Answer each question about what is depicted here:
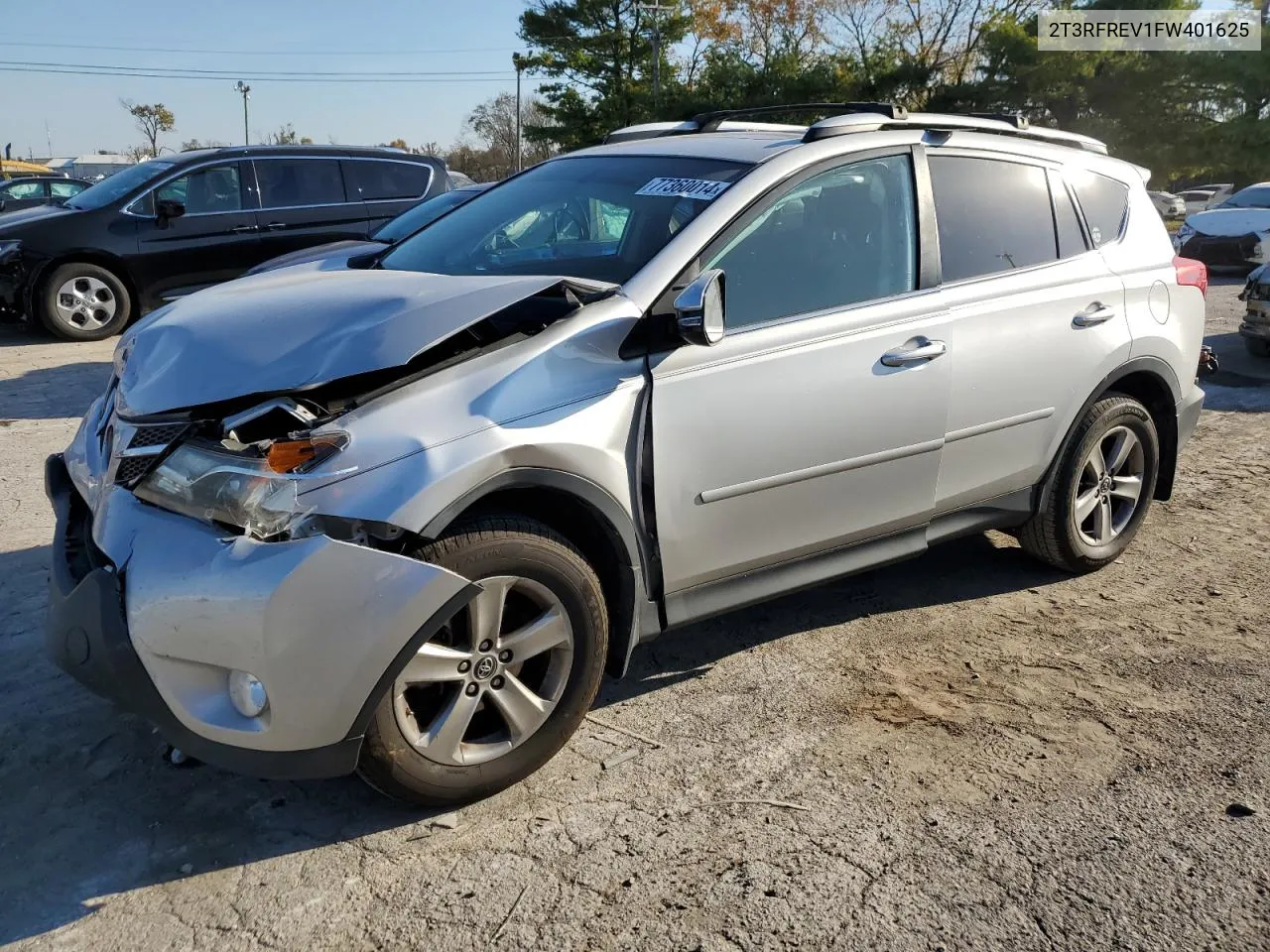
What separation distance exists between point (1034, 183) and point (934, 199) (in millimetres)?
690

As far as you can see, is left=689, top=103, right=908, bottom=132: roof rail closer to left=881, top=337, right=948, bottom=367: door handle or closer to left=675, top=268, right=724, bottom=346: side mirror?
left=881, top=337, right=948, bottom=367: door handle

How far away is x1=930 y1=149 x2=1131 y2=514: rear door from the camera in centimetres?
376

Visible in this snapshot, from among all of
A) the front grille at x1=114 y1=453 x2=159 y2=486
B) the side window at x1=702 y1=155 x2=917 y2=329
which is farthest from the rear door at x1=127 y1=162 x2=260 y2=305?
the side window at x1=702 y1=155 x2=917 y2=329

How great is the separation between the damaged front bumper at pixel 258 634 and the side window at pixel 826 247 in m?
1.36

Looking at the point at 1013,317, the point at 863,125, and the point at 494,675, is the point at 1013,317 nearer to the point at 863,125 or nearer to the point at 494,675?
the point at 863,125

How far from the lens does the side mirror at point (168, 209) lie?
9812 millimetres

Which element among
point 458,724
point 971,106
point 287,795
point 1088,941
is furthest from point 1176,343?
point 971,106

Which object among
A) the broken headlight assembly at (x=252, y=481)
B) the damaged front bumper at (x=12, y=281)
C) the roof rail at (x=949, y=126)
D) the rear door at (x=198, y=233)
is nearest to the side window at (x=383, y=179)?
the rear door at (x=198, y=233)

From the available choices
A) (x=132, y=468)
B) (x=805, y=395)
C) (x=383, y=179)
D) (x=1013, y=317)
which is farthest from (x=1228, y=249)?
(x=132, y=468)

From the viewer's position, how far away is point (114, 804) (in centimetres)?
284

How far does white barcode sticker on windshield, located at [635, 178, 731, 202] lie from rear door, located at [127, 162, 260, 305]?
761cm

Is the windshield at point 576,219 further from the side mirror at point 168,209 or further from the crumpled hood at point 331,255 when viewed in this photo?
the side mirror at point 168,209

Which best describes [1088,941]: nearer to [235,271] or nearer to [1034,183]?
[1034,183]

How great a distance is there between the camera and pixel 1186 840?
9.01ft
